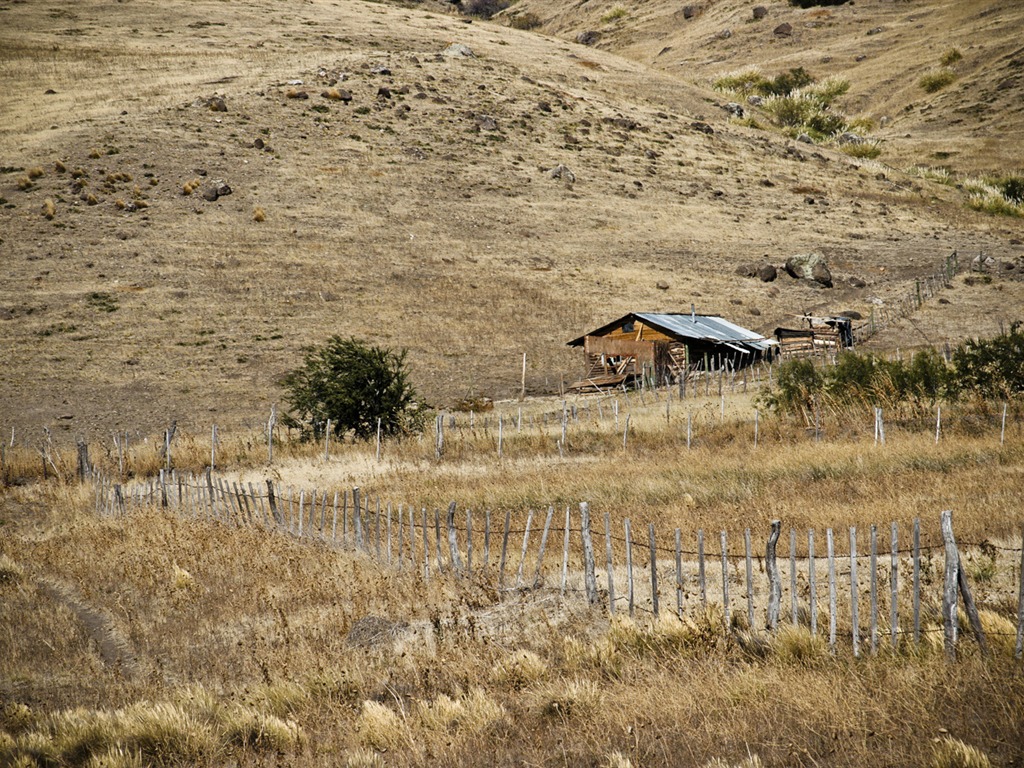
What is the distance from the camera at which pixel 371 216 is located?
61.2 m

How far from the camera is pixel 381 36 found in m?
97.3

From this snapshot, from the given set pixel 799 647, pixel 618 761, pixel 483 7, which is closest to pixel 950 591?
pixel 799 647

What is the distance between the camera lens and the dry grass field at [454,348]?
347 inches

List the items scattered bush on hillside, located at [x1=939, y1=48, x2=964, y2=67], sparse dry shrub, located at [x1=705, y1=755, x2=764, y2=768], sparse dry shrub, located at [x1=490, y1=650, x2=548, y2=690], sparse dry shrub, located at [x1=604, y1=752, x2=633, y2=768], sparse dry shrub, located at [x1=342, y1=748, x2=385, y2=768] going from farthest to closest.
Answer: scattered bush on hillside, located at [x1=939, y1=48, x2=964, y2=67]
sparse dry shrub, located at [x1=490, y1=650, x2=548, y2=690]
sparse dry shrub, located at [x1=342, y1=748, x2=385, y2=768]
sparse dry shrub, located at [x1=604, y1=752, x2=633, y2=768]
sparse dry shrub, located at [x1=705, y1=755, x2=764, y2=768]

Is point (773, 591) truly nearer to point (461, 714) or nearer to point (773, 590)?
point (773, 590)

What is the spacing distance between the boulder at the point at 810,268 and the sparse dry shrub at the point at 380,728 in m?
54.5

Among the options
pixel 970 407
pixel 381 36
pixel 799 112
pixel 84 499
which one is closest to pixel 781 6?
pixel 799 112

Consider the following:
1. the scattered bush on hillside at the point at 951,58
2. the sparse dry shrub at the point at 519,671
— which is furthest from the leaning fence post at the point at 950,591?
the scattered bush on hillside at the point at 951,58

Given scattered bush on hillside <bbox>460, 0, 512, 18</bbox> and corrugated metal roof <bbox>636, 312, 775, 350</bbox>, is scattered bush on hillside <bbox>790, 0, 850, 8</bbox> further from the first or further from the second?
corrugated metal roof <bbox>636, 312, 775, 350</bbox>

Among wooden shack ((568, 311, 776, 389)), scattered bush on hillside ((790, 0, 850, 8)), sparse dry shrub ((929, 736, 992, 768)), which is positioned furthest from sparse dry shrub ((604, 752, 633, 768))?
scattered bush on hillside ((790, 0, 850, 8))

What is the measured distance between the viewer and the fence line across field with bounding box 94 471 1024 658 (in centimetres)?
884

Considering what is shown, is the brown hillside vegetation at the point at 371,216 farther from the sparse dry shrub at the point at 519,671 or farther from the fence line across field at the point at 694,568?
the sparse dry shrub at the point at 519,671

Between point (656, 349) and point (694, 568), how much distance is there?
31.9 meters

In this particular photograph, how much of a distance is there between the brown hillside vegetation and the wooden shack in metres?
1.99
